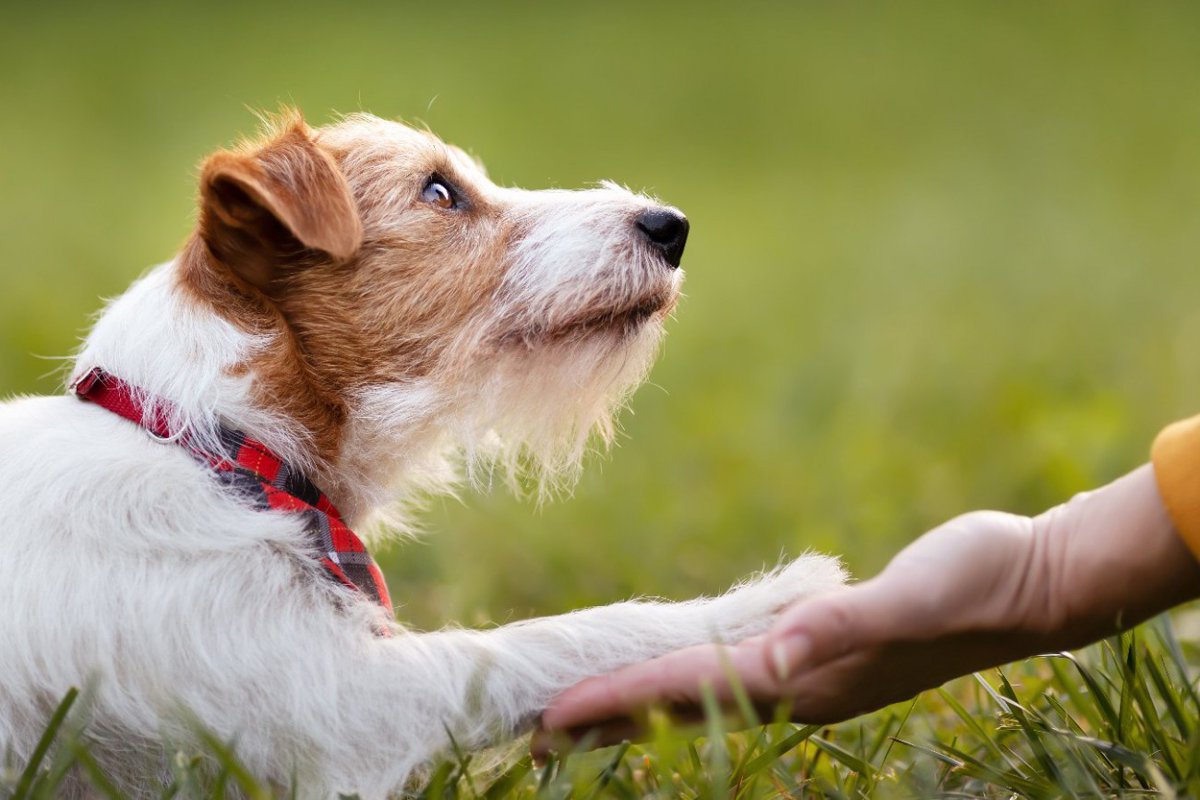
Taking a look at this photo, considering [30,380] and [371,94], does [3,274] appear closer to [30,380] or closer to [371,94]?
[30,380]

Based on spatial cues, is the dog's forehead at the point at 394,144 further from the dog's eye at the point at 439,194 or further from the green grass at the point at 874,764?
the green grass at the point at 874,764

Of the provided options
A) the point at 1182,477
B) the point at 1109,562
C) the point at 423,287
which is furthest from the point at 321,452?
the point at 1182,477

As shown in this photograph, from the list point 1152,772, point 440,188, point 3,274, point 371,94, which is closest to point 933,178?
point 371,94

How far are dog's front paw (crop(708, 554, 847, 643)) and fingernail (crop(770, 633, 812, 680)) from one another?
35 centimetres

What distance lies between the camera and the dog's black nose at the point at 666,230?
3455 mm

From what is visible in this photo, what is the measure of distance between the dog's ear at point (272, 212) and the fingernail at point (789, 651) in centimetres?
150

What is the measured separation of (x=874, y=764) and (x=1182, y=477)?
109 cm

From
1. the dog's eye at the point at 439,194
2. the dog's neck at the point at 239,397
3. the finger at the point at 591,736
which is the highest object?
the dog's eye at the point at 439,194

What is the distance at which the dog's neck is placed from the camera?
2.95 metres

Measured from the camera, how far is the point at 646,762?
301 cm

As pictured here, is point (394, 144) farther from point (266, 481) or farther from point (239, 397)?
point (266, 481)

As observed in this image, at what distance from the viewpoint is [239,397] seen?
296 centimetres

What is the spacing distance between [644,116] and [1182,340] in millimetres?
8264

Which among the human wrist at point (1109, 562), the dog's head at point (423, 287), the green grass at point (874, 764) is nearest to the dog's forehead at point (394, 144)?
the dog's head at point (423, 287)
